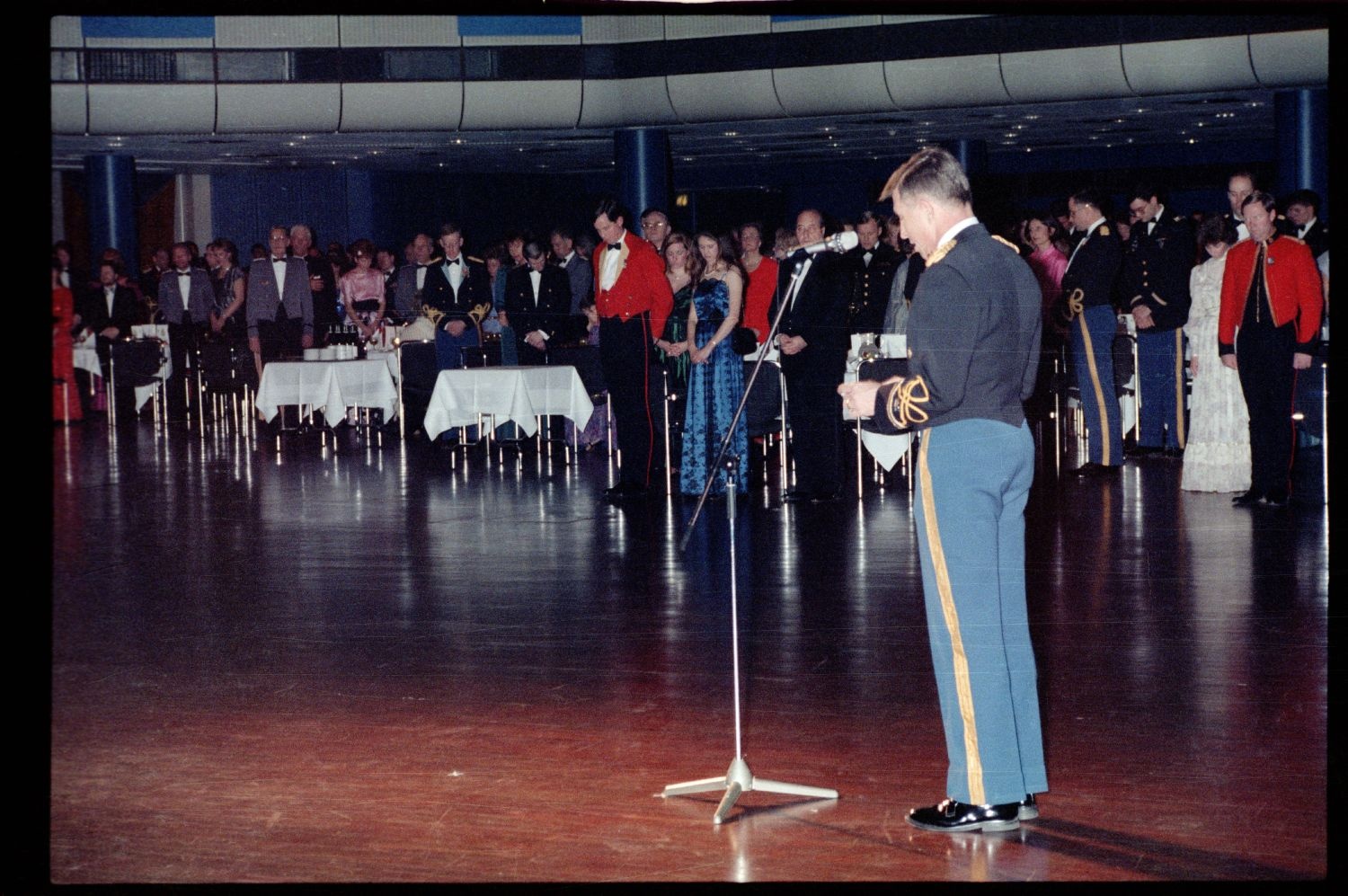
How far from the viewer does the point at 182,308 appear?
4988 mm

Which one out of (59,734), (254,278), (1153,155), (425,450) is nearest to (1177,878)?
(59,734)

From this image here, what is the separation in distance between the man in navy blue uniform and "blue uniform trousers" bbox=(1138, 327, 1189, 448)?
614cm

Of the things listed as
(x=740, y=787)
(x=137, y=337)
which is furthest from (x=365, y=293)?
(x=740, y=787)

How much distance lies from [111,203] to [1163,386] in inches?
250

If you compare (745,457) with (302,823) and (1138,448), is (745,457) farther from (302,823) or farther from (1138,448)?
(302,823)

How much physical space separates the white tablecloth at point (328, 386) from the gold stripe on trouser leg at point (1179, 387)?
4.64m

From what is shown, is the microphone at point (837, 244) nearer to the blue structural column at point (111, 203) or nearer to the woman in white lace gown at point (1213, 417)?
the blue structural column at point (111, 203)

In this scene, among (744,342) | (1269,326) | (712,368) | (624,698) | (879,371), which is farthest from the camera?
(712,368)

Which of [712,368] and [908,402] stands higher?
[712,368]

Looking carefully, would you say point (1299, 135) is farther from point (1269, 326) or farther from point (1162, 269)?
point (1269, 326)

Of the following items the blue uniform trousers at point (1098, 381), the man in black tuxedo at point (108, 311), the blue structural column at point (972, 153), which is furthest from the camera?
the blue structural column at point (972, 153)

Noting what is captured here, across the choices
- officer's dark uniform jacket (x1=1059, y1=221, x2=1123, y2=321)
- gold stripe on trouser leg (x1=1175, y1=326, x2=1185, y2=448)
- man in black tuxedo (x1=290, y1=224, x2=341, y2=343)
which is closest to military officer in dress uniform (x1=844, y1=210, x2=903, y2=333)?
officer's dark uniform jacket (x1=1059, y1=221, x2=1123, y2=321)

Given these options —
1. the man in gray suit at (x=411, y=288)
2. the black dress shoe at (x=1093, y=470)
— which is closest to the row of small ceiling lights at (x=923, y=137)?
the man in gray suit at (x=411, y=288)

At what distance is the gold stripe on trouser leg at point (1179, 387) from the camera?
861 cm
